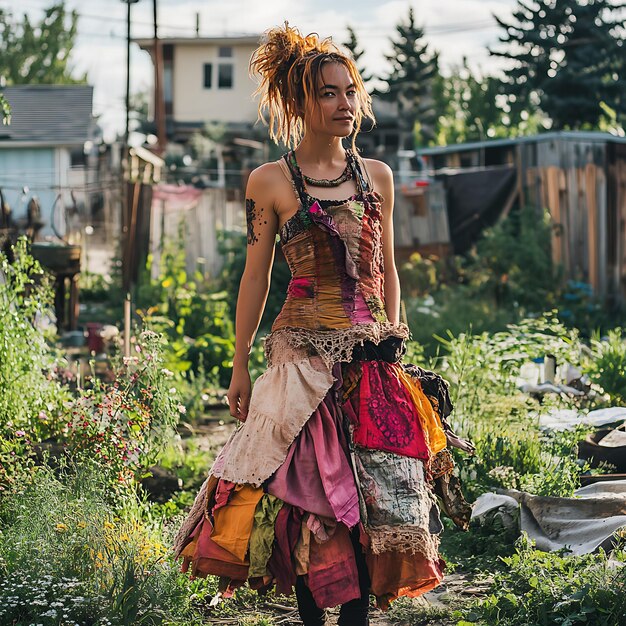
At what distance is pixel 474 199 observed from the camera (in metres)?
15.3

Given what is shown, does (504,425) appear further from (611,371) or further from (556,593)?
(556,593)

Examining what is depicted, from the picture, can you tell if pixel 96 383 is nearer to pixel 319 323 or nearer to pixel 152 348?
pixel 152 348

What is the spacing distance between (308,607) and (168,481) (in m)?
2.65

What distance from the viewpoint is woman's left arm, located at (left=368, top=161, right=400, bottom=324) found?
4031 mm

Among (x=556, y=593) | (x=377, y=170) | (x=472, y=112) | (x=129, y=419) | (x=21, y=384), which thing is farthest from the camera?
(x=472, y=112)

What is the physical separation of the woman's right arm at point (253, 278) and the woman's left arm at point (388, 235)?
43 centimetres

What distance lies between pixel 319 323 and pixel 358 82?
0.89 meters

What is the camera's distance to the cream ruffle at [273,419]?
3639 mm

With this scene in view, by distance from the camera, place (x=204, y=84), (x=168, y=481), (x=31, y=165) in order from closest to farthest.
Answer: (x=168, y=481)
(x=31, y=165)
(x=204, y=84)

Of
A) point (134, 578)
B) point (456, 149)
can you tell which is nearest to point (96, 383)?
point (134, 578)

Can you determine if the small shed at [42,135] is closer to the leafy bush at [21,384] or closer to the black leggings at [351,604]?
the leafy bush at [21,384]

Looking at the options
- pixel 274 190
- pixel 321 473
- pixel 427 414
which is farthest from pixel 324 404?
pixel 274 190


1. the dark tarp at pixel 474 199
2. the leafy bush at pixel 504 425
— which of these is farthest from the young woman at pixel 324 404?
the dark tarp at pixel 474 199

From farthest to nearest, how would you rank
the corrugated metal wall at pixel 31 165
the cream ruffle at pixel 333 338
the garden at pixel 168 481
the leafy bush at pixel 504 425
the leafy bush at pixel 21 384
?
the corrugated metal wall at pixel 31 165 < the leafy bush at pixel 504 425 < the leafy bush at pixel 21 384 < the garden at pixel 168 481 < the cream ruffle at pixel 333 338
